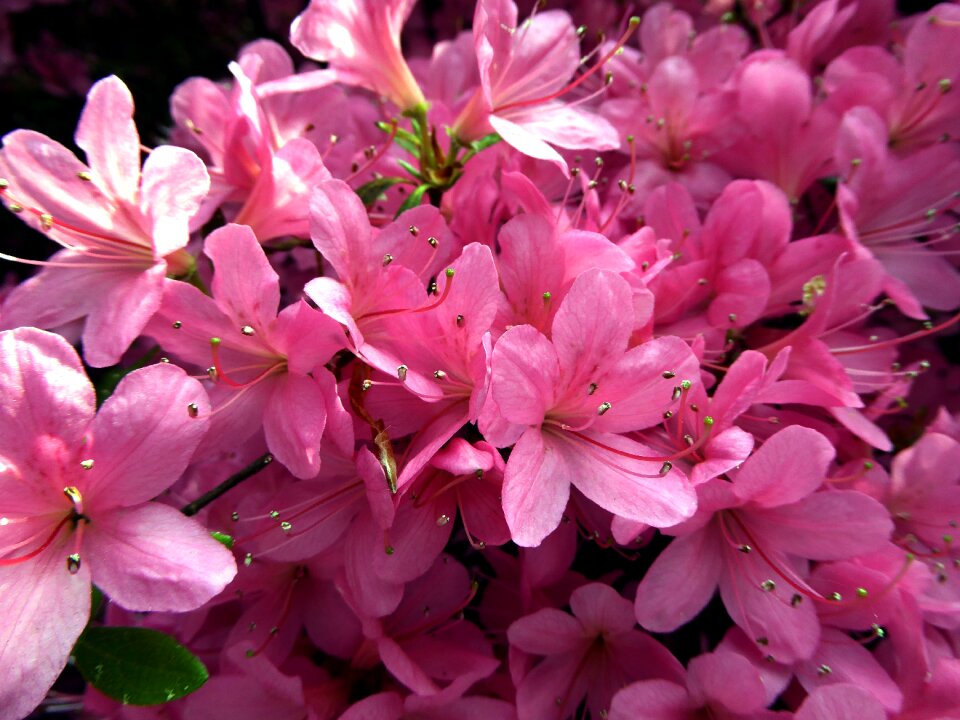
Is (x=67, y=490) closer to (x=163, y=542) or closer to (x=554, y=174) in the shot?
(x=163, y=542)

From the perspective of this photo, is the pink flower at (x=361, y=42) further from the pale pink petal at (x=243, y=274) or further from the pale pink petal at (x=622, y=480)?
the pale pink petal at (x=622, y=480)

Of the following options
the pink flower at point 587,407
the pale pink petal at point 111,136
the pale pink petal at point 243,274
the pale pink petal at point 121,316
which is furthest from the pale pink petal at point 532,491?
the pale pink petal at point 111,136

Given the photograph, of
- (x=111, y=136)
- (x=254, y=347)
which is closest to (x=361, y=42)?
(x=111, y=136)

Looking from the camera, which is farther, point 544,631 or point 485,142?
point 485,142

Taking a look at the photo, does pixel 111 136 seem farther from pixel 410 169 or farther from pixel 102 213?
pixel 410 169

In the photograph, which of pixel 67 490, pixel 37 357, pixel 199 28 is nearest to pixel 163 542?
pixel 67 490

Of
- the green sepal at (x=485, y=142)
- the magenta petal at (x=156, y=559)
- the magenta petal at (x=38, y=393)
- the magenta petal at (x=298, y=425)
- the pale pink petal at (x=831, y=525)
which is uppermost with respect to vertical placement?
the green sepal at (x=485, y=142)

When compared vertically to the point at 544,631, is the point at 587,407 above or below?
above
